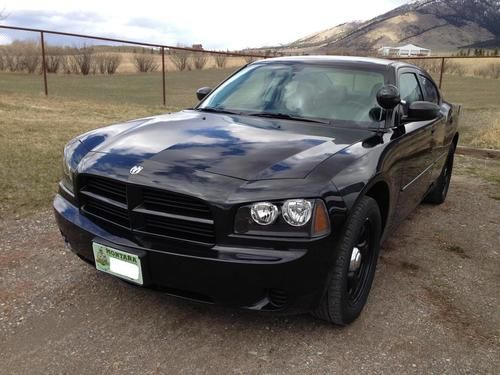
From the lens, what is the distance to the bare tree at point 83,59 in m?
26.4

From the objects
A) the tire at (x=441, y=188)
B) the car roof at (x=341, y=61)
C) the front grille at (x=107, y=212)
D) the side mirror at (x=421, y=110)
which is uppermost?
the car roof at (x=341, y=61)

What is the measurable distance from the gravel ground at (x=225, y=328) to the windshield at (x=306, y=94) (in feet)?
4.15

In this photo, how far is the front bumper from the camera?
2461 mm

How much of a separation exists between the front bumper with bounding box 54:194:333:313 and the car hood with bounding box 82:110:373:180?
0.39 meters

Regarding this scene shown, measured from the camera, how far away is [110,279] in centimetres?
349

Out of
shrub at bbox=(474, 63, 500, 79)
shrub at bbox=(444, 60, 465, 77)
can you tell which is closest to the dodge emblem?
shrub at bbox=(474, 63, 500, 79)

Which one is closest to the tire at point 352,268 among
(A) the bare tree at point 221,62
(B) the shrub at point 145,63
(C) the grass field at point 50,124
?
(C) the grass field at point 50,124

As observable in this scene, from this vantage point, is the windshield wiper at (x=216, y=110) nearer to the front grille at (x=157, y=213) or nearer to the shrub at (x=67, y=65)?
the front grille at (x=157, y=213)

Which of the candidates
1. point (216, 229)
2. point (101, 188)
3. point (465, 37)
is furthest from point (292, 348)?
point (465, 37)

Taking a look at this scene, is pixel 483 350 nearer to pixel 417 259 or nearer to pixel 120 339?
pixel 417 259

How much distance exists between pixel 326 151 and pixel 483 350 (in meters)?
1.43

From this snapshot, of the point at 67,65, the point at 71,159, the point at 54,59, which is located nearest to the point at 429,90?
the point at 71,159

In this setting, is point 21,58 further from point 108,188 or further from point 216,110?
point 108,188

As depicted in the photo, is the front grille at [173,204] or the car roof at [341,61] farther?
the car roof at [341,61]
